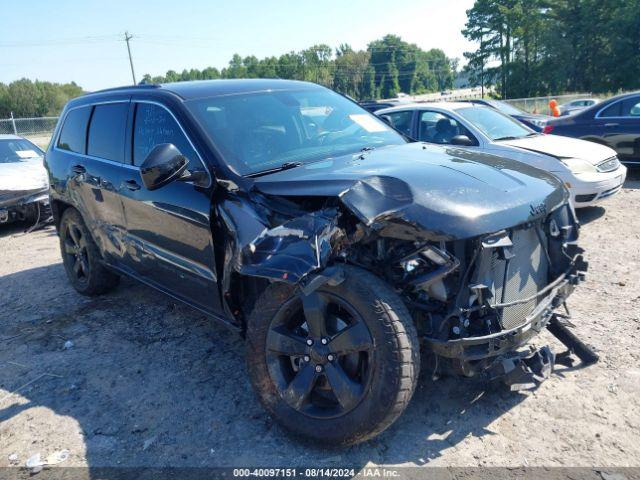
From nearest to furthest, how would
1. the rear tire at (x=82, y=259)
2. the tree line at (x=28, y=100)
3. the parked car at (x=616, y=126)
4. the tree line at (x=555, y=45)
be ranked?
the rear tire at (x=82, y=259) < the parked car at (x=616, y=126) < the tree line at (x=555, y=45) < the tree line at (x=28, y=100)

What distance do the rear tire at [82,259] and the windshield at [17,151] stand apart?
5022 millimetres

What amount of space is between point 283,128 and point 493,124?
16.8 ft

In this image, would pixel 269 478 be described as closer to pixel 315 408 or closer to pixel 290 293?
pixel 315 408

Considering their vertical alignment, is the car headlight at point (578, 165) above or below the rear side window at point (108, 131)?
below

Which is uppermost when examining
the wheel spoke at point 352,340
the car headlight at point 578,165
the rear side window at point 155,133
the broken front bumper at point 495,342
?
the rear side window at point 155,133

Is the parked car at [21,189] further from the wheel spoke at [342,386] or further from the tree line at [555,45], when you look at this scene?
the tree line at [555,45]

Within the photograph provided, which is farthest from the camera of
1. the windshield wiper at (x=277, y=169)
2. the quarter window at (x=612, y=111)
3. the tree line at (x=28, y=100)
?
the tree line at (x=28, y=100)

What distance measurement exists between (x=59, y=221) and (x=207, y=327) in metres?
2.31

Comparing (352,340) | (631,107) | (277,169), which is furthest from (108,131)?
(631,107)

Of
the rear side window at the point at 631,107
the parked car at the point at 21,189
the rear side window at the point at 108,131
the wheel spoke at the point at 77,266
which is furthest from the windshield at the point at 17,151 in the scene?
the rear side window at the point at 631,107

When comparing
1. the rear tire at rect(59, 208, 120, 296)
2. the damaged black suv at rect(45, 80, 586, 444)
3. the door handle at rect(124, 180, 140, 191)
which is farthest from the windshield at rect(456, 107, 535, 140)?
the rear tire at rect(59, 208, 120, 296)

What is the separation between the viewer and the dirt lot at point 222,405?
9.06ft

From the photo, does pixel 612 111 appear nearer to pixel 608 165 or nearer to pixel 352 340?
pixel 608 165

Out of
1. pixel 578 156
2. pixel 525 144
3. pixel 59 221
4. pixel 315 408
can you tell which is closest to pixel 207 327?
pixel 315 408
